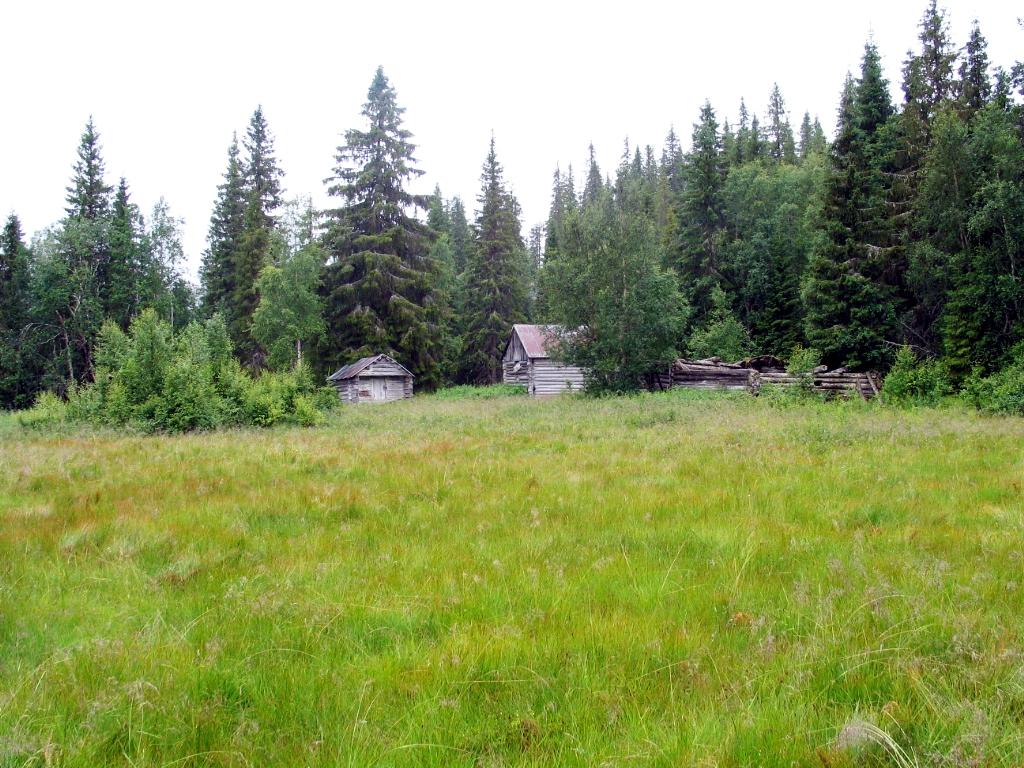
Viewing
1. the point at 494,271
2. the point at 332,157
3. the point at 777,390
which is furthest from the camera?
the point at 494,271

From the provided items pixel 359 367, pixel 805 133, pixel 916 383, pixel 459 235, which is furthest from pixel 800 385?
pixel 805 133

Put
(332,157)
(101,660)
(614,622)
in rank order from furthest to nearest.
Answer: (332,157) → (614,622) → (101,660)

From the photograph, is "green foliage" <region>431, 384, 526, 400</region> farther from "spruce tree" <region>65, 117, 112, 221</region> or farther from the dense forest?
"spruce tree" <region>65, 117, 112, 221</region>

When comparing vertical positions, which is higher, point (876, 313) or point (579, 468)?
point (876, 313)

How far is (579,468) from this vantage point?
9.73 m

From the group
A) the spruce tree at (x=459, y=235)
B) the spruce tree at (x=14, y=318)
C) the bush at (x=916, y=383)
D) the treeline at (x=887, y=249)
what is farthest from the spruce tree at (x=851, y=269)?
the spruce tree at (x=14, y=318)

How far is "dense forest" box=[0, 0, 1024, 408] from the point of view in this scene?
27.4 m

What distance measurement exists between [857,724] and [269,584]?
384 cm

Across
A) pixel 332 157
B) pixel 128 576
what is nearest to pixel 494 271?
pixel 332 157

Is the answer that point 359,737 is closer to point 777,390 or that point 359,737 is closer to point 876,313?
point 777,390

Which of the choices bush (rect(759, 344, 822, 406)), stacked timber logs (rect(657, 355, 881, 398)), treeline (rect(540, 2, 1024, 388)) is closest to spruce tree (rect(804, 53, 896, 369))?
treeline (rect(540, 2, 1024, 388))

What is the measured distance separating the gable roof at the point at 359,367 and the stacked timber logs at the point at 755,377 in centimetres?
1900

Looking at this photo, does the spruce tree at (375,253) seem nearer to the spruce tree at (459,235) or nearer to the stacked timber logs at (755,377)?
the stacked timber logs at (755,377)

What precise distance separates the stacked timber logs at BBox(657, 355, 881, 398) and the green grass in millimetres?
19661
